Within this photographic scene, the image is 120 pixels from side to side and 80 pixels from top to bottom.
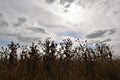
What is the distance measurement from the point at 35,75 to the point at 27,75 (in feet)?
0.86

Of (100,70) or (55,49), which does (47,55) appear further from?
(100,70)

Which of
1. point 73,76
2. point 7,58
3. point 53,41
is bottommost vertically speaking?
point 73,76

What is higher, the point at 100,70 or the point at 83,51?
the point at 83,51

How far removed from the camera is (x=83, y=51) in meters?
9.64

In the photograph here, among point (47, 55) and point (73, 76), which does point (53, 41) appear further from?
point (73, 76)

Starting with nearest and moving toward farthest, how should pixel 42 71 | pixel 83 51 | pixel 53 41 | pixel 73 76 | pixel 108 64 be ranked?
1. pixel 73 76
2. pixel 42 71
3. pixel 108 64
4. pixel 53 41
5. pixel 83 51

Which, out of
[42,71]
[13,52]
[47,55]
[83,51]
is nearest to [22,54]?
[13,52]

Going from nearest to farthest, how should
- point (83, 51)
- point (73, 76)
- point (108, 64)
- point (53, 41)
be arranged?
point (73, 76) → point (108, 64) → point (53, 41) → point (83, 51)

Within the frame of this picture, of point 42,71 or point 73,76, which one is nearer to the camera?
point 73,76

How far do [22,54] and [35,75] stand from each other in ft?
6.57

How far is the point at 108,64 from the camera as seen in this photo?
315 inches

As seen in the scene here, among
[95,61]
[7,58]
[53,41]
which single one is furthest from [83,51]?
[7,58]

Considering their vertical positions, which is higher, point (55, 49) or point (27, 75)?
point (55, 49)

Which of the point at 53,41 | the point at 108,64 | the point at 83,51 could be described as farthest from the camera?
the point at 83,51
